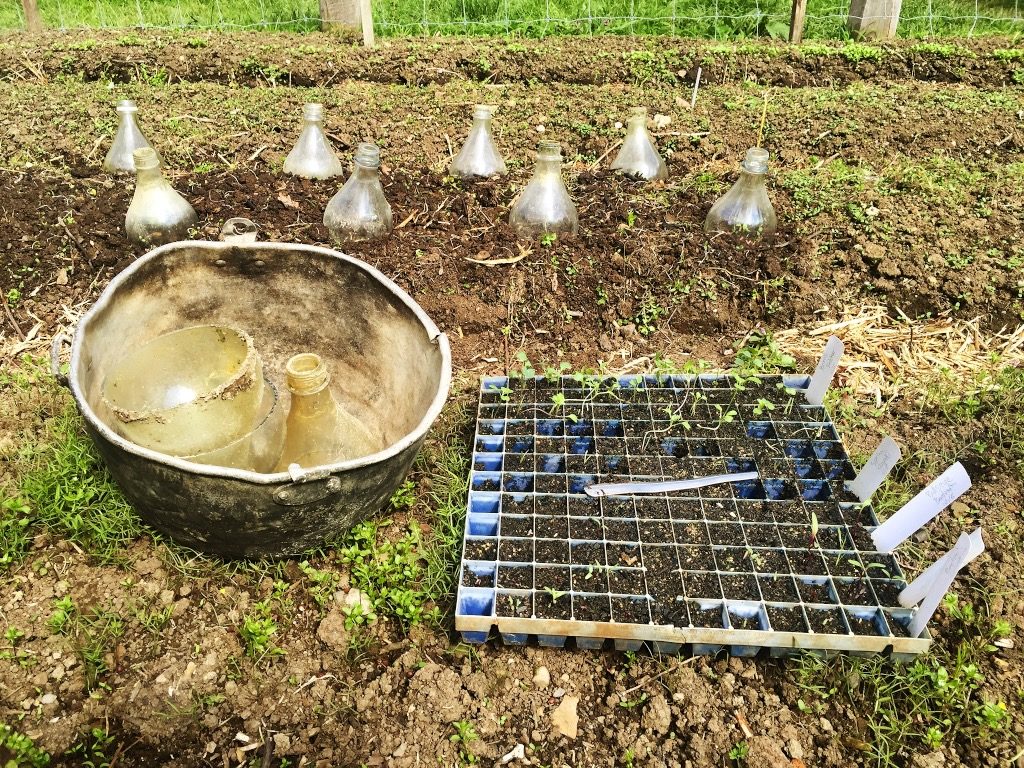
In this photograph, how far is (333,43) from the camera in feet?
22.6

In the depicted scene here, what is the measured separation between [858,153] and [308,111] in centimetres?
358

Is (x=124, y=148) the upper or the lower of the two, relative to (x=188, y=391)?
upper

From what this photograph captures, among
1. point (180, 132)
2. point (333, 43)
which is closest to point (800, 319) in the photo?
point (180, 132)

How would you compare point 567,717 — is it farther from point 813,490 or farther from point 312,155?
point 312,155

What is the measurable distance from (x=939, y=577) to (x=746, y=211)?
7.38 feet

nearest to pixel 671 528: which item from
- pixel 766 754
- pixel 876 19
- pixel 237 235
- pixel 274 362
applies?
pixel 766 754

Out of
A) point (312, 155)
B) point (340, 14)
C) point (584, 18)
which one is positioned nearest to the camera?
point (312, 155)

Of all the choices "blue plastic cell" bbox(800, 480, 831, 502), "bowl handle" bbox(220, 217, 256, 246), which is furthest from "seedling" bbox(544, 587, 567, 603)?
"bowl handle" bbox(220, 217, 256, 246)

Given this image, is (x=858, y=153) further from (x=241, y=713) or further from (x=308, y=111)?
(x=241, y=713)

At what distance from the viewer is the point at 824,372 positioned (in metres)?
2.79

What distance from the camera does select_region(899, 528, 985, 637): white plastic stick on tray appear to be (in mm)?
1895

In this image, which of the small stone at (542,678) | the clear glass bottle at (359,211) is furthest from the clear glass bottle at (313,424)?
the clear glass bottle at (359,211)

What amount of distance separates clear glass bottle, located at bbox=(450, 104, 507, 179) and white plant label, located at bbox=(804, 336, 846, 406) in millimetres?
2326

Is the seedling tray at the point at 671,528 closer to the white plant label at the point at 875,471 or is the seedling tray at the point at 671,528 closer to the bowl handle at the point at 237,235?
the white plant label at the point at 875,471
